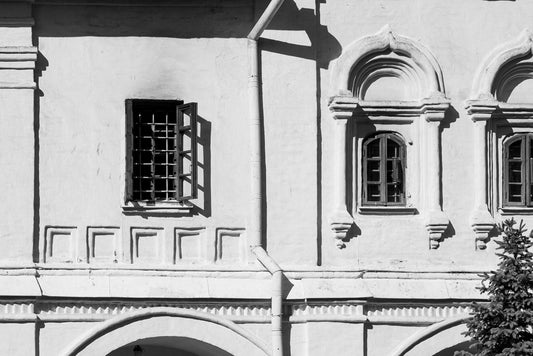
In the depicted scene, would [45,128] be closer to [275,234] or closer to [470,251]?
[275,234]

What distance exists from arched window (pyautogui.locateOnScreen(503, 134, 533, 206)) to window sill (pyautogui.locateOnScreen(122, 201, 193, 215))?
3.76m

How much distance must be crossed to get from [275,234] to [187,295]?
50.6 inches

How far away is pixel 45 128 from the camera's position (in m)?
23.9

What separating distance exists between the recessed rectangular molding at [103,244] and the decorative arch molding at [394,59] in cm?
307

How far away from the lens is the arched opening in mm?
23998

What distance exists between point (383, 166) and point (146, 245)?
2.90 meters

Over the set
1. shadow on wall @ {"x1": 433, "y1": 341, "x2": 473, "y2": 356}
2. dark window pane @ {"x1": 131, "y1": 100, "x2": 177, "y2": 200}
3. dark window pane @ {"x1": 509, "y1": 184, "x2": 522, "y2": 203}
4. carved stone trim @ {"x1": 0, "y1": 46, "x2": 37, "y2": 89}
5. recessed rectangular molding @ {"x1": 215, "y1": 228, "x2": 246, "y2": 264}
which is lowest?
shadow on wall @ {"x1": 433, "y1": 341, "x2": 473, "y2": 356}

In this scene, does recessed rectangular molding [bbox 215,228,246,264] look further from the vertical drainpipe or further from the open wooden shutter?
the open wooden shutter

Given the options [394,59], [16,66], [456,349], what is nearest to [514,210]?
[456,349]

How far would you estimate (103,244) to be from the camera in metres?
24.0

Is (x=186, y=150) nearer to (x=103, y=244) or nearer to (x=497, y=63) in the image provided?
(x=103, y=244)

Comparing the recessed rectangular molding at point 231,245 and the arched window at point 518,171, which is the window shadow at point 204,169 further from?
the arched window at point 518,171

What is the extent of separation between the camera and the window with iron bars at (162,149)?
79.3ft

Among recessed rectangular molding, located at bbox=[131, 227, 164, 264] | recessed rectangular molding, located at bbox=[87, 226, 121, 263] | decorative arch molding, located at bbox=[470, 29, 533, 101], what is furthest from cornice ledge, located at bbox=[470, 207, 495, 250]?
recessed rectangular molding, located at bbox=[87, 226, 121, 263]
